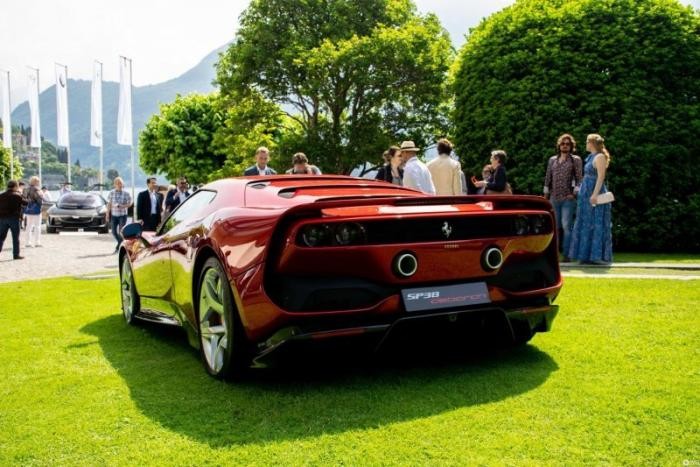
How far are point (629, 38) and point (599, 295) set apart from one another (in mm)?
8567

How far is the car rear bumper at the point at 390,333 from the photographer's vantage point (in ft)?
12.5

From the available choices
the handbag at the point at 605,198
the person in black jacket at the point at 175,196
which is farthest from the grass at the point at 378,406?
the person in black jacket at the point at 175,196

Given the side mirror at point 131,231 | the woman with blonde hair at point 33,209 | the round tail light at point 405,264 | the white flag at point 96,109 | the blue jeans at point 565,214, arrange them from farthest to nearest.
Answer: the white flag at point 96,109 < the woman with blonde hair at point 33,209 < the blue jeans at point 565,214 < the side mirror at point 131,231 < the round tail light at point 405,264

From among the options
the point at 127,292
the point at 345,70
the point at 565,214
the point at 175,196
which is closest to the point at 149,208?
the point at 175,196

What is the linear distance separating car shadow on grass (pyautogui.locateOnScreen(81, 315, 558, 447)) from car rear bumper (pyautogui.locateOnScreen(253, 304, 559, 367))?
0.79ft

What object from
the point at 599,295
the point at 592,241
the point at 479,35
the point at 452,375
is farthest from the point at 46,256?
the point at 452,375

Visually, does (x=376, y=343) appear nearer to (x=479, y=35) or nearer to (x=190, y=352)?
(x=190, y=352)

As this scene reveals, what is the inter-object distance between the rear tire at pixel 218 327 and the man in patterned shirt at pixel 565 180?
747 centimetres

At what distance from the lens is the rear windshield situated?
25359mm

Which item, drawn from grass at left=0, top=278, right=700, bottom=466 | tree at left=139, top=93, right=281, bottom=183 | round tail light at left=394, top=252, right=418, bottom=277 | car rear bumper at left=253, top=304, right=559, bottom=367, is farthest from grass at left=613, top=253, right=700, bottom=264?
tree at left=139, top=93, right=281, bottom=183

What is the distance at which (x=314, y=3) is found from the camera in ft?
112

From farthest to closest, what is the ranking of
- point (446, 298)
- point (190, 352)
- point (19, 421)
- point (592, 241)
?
point (592, 241)
point (190, 352)
point (446, 298)
point (19, 421)

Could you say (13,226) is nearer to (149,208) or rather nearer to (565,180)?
(149,208)

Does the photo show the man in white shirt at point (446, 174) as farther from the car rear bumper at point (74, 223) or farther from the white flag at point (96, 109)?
the white flag at point (96, 109)
